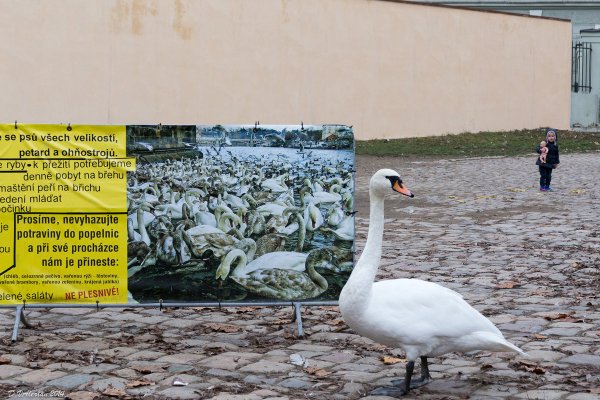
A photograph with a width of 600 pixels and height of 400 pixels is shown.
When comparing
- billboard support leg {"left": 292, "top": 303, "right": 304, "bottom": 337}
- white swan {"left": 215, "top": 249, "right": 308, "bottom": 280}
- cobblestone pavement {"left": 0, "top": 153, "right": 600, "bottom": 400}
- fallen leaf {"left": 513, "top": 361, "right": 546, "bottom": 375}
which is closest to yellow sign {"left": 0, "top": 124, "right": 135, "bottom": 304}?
cobblestone pavement {"left": 0, "top": 153, "right": 600, "bottom": 400}

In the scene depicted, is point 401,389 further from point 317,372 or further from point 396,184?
point 396,184

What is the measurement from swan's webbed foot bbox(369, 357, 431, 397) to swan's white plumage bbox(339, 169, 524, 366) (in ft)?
0.29

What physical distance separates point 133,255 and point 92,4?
15.6 m

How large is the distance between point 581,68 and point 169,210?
28.8 meters

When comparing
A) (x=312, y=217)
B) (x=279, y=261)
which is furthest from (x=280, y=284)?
(x=312, y=217)

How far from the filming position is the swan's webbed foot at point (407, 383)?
5.91 metres

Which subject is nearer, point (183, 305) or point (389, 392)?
point (389, 392)

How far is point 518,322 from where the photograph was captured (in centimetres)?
764

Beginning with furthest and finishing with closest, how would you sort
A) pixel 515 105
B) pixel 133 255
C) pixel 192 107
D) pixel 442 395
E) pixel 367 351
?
pixel 515 105 < pixel 192 107 < pixel 133 255 < pixel 367 351 < pixel 442 395

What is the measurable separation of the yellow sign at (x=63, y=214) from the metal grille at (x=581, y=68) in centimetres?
2845

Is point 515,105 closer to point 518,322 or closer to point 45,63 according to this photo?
point 45,63

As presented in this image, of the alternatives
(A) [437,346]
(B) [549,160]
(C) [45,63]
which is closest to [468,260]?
(A) [437,346]

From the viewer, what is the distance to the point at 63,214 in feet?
24.0

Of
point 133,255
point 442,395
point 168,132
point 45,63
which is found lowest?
point 442,395
